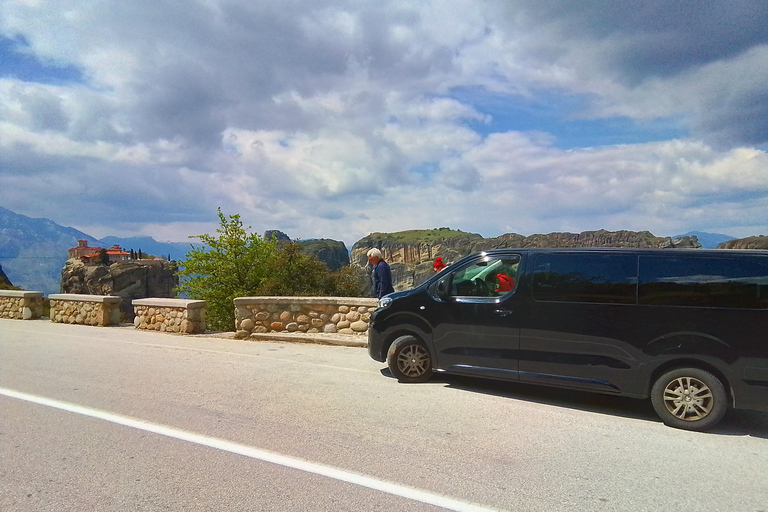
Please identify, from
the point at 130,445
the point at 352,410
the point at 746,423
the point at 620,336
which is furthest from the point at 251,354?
the point at 746,423

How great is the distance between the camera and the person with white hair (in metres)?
10.0

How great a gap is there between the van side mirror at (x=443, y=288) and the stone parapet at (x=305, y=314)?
11.7 ft

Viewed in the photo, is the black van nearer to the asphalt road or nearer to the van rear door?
the van rear door

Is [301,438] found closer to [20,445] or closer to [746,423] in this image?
[20,445]

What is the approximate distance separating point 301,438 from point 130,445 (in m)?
1.49

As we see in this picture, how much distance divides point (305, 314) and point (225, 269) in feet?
33.6

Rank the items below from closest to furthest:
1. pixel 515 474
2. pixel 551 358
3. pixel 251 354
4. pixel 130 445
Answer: pixel 515 474 → pixel 130 445 → pixel 551 358 → pixel 251 354

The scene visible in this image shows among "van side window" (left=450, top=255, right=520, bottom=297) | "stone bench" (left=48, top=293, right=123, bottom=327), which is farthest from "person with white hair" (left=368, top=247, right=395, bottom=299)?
"stone bench" (left=48, top=293, right=123, bottom=327)

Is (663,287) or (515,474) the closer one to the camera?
(515,474)

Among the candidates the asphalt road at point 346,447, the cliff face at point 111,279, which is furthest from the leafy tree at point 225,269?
the cliff face at point 111,279

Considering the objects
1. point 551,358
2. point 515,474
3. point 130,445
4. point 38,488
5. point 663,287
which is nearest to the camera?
point 38,488

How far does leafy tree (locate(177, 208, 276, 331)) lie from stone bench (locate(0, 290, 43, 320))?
194 inches

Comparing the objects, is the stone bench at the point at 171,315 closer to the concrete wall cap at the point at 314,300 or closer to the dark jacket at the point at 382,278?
the concrete wall cap at the point at 314,300

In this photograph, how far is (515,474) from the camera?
407 centimetres
